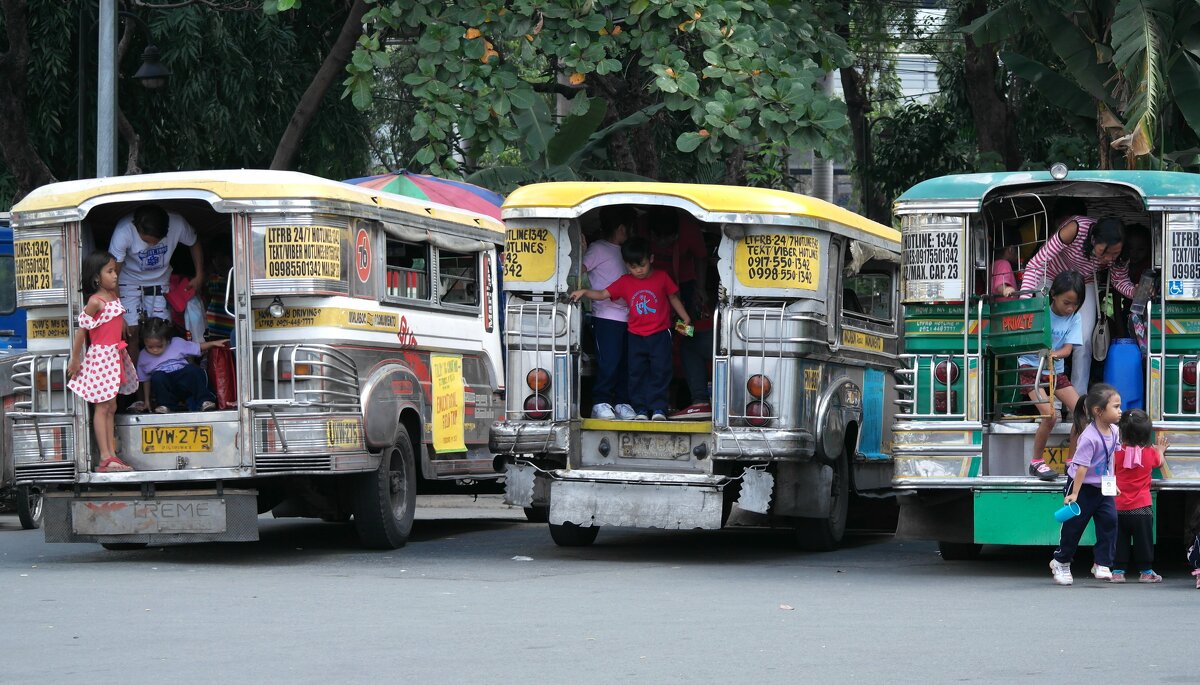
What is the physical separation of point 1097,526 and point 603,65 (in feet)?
23.9

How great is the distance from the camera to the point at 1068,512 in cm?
1045

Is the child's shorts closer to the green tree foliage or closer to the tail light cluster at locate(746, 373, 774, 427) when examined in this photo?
the tail light cluster at locate(746, 373, 774, 427)

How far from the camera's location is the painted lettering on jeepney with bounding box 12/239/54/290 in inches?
462

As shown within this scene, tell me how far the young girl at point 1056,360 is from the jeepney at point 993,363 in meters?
0.10

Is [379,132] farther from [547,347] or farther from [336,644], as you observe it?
[336,644]

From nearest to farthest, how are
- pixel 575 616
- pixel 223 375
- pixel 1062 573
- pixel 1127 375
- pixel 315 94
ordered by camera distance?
pixel 575 616 < pixel 1062 573 < pixel 1127 375 < pixel 223 375 < pixel 315 94

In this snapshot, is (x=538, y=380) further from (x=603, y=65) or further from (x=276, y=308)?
(x=603, y=65)

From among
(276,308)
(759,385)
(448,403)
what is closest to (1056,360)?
(759,385)

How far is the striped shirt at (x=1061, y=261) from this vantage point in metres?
11.5

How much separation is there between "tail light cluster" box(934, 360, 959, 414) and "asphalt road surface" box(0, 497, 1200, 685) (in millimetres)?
1095

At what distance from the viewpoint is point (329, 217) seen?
11.5 metres

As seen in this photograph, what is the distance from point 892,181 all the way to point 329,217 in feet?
51.6

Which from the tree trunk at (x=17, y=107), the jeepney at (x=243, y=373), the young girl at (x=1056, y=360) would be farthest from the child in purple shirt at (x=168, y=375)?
the tree trunk at (x=17, y=107)

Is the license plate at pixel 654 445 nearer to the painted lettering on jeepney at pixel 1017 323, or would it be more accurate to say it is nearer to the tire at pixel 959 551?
the tire at pixel 959 551
